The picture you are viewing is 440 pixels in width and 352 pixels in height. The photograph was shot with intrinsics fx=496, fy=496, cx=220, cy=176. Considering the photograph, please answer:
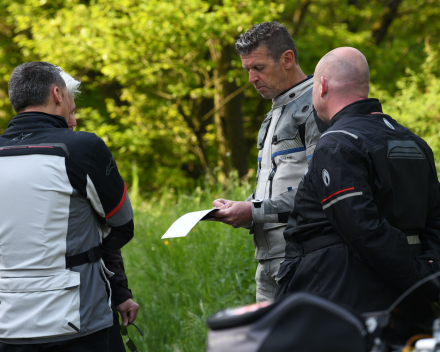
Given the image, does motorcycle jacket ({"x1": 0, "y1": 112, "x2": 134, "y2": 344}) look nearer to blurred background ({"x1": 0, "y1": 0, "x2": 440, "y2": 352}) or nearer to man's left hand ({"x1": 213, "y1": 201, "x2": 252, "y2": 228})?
man's left hand ({"x1": 213, "y1": 201, "x2": 252, "y2": 228})

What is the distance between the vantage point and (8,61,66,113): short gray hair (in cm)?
249

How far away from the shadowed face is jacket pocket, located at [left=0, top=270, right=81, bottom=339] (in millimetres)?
1578

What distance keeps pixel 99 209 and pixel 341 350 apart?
1543 millimetres

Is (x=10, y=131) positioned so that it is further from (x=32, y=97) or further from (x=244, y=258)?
(x=244, y=258)

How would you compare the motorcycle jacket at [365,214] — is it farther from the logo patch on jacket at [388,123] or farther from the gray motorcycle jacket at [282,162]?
the gray motorcycle jacket at [282,162]

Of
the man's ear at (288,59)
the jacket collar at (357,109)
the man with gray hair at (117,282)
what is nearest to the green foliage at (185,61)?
the man's ear at (288,59)

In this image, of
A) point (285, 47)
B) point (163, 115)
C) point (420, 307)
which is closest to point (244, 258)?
point (285, 47)

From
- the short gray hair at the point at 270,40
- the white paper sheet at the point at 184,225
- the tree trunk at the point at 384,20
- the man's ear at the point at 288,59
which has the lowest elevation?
the white paper sheet at the point at 184,225

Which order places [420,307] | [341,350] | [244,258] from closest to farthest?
1. [341,350]
2. [420,307]
3. [244,258]

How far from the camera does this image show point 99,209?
8.13ft

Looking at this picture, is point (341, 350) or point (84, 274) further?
point (84, 274)

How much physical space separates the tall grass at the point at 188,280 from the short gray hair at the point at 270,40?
2.11 meters

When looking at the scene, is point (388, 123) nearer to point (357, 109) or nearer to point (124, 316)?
point (357, 109)

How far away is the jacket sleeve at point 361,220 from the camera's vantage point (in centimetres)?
203
